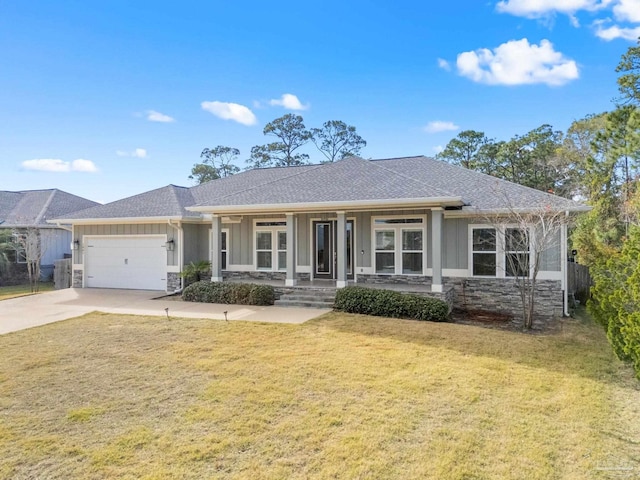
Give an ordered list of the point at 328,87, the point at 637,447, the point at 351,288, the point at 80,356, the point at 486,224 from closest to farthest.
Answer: the point at 637,447
the point at 80,356
the point at 351,288
the point at 486,224
the point at 328,87

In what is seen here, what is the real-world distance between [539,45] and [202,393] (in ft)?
54.0

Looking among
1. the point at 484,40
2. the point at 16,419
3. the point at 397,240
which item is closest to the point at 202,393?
the point at 16,419

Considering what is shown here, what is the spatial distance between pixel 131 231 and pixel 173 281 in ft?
8.90

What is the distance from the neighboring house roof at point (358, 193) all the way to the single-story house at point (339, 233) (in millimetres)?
49

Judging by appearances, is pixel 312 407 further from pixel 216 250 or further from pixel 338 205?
pixel 216 250

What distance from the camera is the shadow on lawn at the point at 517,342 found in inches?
258

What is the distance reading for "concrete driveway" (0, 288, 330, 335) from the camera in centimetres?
996

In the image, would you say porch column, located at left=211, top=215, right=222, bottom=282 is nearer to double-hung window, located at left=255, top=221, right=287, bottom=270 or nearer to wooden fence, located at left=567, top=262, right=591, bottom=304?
double-hung window, located at left=255, top=221, right=287, bottom=270

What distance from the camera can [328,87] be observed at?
62.8 ft

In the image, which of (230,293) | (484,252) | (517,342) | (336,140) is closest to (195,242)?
(230,293)

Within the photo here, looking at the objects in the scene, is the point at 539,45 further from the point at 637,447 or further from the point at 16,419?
the point at 16,419

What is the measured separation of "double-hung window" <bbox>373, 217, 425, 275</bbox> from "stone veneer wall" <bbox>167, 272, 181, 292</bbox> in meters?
7.35

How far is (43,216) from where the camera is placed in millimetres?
20547

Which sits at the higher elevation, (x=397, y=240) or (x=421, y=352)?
(x=397, y=240)
